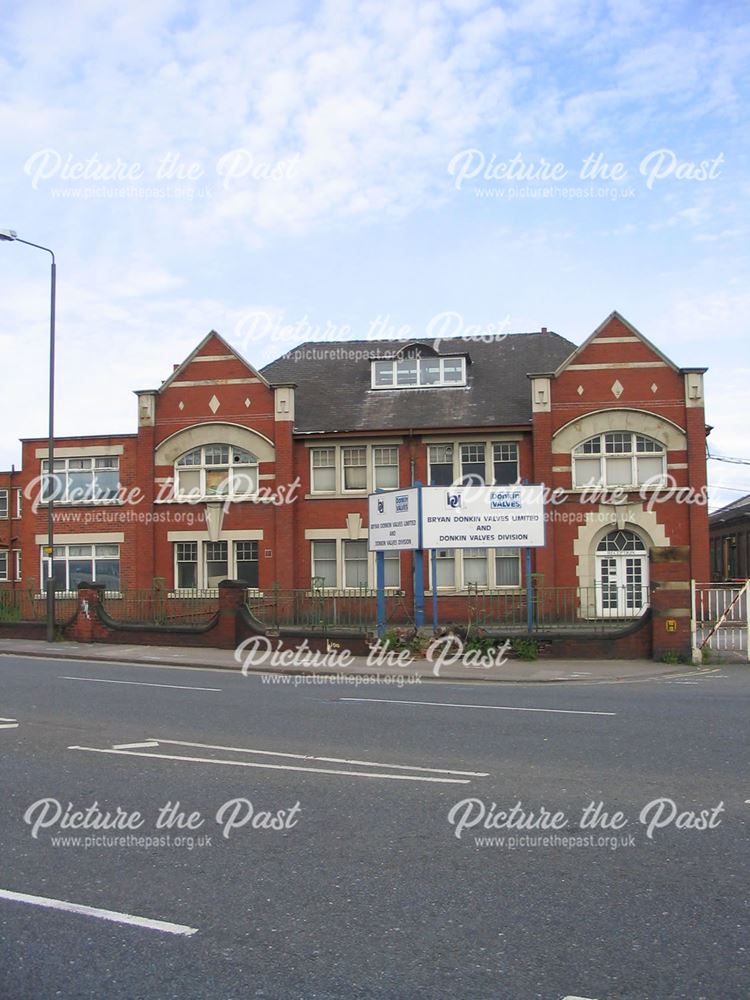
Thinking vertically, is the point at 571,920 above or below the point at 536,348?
below

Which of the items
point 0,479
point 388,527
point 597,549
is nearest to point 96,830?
point 388,527

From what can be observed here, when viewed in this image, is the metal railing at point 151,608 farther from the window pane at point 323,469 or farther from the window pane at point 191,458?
the window pane at point 323,469

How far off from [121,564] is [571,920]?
31.4m

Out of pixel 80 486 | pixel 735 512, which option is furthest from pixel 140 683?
pixel 735 512

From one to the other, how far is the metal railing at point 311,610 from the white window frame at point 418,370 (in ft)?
37.7

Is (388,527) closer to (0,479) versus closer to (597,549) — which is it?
(597,549)

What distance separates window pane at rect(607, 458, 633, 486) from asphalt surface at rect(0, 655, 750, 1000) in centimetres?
2102

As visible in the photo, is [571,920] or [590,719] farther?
[590,719]

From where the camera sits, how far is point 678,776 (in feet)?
27.8

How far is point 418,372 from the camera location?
117 ft

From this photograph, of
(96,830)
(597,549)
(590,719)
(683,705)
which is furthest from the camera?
(597,549)

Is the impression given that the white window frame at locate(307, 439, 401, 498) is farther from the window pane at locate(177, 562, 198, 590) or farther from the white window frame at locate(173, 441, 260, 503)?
the window pane at locate(177, 562, 198, 590)

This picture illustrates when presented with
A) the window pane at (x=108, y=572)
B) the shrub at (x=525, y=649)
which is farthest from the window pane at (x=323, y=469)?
the shrub at (x=525, y=649)

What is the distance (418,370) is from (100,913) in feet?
103
